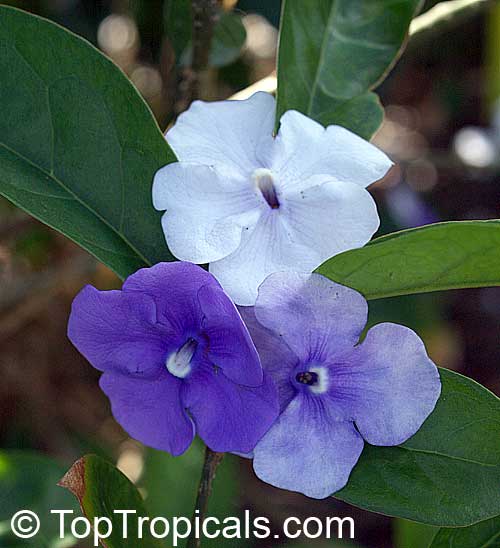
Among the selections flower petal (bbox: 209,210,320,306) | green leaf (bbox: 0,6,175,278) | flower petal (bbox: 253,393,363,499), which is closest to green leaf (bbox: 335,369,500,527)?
flower petal (bbox: 253,393,363,499)

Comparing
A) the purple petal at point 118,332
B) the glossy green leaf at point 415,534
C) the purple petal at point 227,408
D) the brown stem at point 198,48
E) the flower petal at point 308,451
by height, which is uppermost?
the brown stem at point 198,48

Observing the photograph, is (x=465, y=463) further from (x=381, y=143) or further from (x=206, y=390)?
(x=381, y=143)

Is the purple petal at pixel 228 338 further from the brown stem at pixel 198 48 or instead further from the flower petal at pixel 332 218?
the brown stem at pixel 198 48

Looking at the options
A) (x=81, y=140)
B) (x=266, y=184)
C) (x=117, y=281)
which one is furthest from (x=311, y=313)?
(x=117, y=281)

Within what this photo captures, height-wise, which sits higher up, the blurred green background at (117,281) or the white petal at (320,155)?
the blurred green background at (117,281)

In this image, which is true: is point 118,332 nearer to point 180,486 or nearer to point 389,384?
point 389,384

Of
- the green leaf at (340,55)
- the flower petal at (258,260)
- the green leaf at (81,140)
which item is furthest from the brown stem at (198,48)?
the flower petal at (258,260)

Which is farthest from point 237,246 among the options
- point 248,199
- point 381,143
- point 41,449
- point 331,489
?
point 381,143

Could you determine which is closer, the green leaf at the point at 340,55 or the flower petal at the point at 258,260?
the flower petal at the point at 258,260
